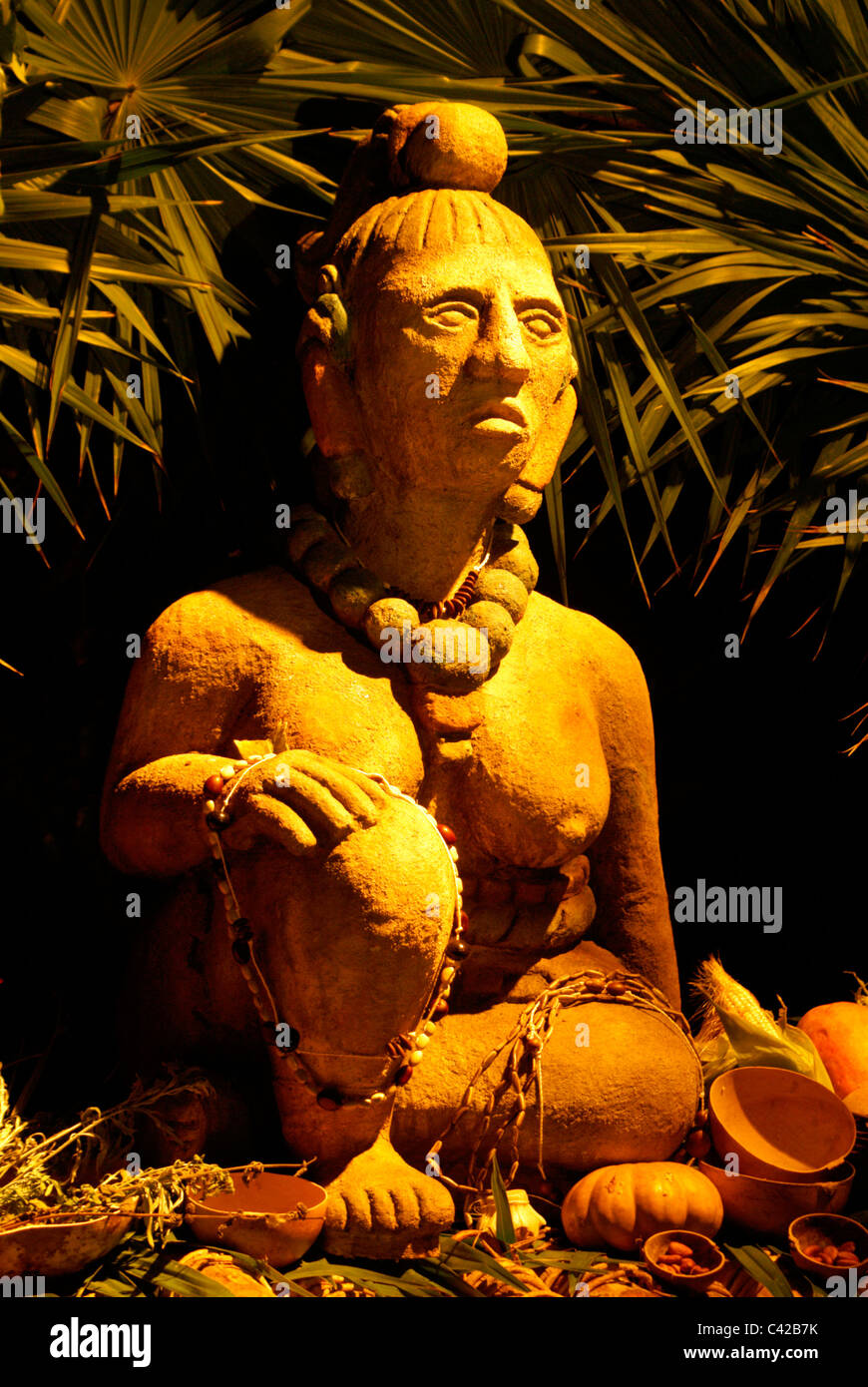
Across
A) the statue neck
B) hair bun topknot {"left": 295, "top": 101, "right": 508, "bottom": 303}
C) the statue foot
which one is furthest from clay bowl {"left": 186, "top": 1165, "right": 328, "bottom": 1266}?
hair bun topknot {"left": 295, "top": 101, "right": 508, "bottom": 303}

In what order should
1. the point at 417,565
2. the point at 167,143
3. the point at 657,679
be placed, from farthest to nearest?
the point at 657,679 → the point at 417,565 → the point at 167,143

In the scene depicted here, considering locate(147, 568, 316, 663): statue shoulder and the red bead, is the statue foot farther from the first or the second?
locate(147, 568, 316, 663): statue shoulder

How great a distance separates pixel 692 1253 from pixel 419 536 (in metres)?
1.18

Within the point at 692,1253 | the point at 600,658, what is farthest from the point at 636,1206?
the point at 600,658

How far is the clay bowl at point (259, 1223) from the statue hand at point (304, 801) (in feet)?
1.63

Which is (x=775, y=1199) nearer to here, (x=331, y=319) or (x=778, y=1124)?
(x=778, y=1124)

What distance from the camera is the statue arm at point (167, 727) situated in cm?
230

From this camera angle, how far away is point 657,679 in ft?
11.4

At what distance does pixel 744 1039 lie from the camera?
267cm

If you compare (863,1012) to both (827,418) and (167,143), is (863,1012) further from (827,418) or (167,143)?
(167,143)

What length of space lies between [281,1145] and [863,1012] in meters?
1.18

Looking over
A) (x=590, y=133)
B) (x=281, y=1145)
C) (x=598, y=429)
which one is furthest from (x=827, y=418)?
(x=281, y=1145)

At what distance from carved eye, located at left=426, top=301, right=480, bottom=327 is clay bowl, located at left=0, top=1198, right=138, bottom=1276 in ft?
4.45

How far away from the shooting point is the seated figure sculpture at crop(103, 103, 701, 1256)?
220 centimetres
